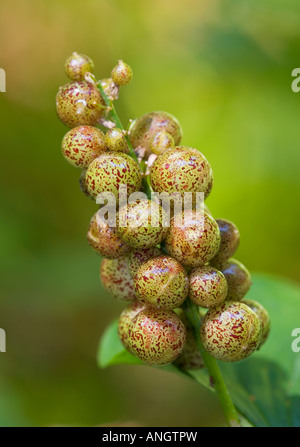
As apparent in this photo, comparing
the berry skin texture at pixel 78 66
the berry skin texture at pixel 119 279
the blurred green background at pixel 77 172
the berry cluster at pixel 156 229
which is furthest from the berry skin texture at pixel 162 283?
the blurred green background at pixel 77 172

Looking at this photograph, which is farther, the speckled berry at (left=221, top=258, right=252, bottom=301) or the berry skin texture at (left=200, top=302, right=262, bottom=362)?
the speckled berry at (left=221, top=258, right=252, bottom=301)

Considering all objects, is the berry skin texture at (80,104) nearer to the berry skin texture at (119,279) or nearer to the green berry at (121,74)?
the green berry at (121,74)

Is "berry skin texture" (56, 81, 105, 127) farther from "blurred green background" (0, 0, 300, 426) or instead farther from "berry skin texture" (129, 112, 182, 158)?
"blurred green background" (0, 0, 300, 426)

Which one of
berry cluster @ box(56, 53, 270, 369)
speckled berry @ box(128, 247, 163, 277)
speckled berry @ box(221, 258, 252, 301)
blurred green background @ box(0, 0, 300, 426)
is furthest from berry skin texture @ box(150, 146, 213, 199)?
blurred green background @ box(0, 0, 300, 426)

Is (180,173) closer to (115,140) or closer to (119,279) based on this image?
(115,140)

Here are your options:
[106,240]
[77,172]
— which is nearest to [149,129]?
[106,240]
